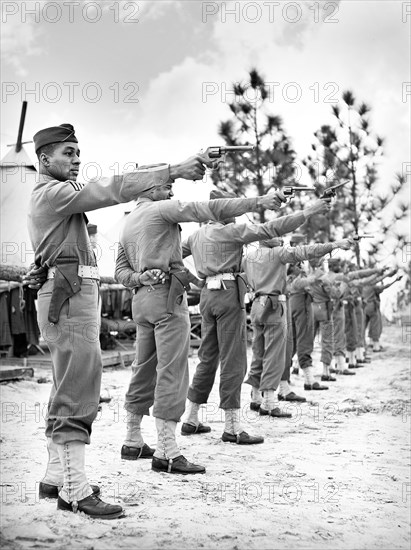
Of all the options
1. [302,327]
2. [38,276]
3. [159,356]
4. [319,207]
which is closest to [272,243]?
[319,207]

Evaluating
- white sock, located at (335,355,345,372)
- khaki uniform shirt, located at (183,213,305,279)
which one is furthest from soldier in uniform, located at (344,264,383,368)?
khaki uniform shirt, located at (183,213,305,279)

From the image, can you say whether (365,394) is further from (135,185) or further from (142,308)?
(135,185)

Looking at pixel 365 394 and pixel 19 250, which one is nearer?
pixel 365 394

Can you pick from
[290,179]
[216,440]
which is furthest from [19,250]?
[216,440]

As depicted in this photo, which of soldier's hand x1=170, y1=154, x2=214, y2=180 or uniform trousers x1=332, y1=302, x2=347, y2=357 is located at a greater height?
soldier's hand x1=170, y1=154, x2=214, y2=180

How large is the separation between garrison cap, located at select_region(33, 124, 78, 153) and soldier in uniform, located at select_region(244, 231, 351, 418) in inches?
129

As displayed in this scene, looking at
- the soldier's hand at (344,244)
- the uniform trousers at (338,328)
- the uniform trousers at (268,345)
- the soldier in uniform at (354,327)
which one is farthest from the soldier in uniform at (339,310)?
the uniform trousers at (268,345)

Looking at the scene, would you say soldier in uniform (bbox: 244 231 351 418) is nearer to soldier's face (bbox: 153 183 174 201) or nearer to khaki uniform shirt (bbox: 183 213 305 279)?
khaki uniform shirt (bbox: 183 213 305 279)

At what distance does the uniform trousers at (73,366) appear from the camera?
10.9ft

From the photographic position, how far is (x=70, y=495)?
128 inches

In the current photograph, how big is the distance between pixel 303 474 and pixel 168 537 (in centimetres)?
161

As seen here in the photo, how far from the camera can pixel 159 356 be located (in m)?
4.47

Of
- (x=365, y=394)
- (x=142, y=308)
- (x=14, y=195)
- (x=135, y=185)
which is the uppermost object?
(x=14, y=195)

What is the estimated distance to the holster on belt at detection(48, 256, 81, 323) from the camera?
11.0ft
